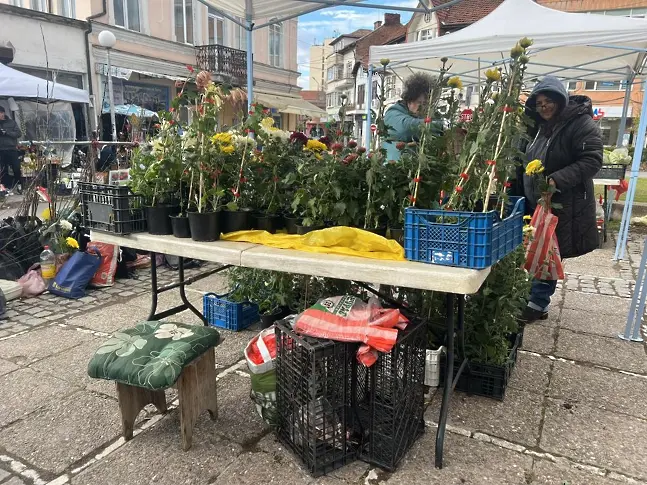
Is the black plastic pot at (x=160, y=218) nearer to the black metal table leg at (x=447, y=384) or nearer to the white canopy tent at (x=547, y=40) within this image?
the black metal table leg at (x=447, y=384)

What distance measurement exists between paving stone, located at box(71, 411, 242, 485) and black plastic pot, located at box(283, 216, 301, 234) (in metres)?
1.09

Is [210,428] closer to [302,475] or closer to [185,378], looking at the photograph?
[185,378]

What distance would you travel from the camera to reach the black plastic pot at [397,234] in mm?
2381

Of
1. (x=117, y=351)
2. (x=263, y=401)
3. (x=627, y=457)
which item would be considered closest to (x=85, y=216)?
(x=117, y=351)

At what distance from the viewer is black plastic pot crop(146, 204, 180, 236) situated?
2643 mm

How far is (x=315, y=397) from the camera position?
1.97 m

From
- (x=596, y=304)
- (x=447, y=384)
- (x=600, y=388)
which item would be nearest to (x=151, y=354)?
(x=447, y=384)

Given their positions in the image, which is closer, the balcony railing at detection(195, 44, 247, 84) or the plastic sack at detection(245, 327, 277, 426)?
the plastic sack at detection(245, 327, 277, 426)

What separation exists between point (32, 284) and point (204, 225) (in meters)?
2.86

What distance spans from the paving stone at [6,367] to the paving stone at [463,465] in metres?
2.40

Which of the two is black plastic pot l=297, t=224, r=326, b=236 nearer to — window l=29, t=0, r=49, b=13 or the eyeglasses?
the eyeglasses

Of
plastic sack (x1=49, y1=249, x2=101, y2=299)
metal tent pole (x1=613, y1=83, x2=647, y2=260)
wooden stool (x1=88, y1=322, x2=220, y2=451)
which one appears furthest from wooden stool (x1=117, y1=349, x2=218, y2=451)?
metal tent pole (x1=613, y1=83, x2=647, y2=260)

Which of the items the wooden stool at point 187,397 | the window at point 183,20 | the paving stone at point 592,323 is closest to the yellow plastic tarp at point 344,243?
the wooden stool at point 187,397

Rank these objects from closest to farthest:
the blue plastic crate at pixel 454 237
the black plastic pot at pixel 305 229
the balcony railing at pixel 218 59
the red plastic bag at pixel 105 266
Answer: the blue plastic crate at pixel 454 237
the black plastic pot at pixel 305 229
the red plastic bag at pixel 105 266
the balcony railing at pixel 218 59
